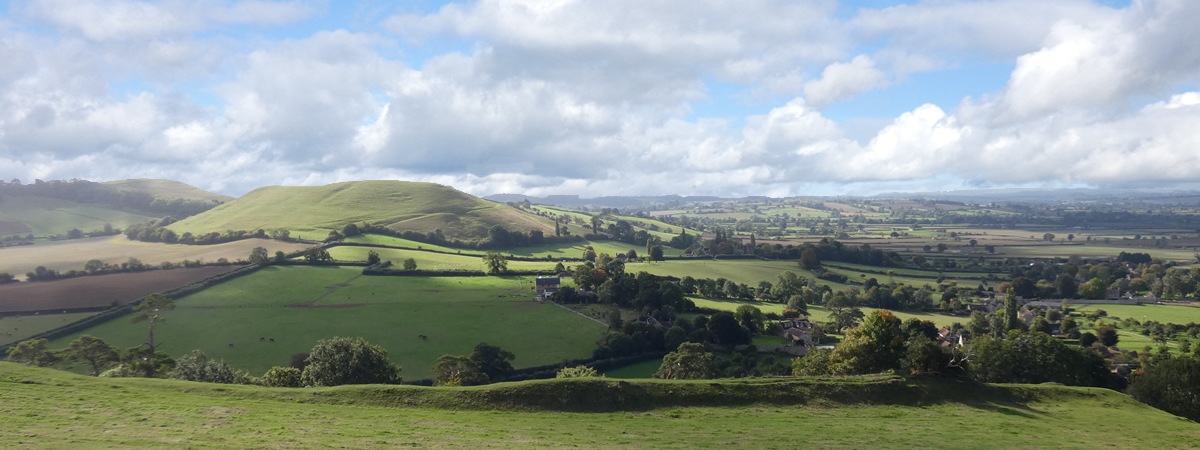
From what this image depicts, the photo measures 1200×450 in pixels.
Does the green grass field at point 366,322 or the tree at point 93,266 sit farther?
the tree at point 93,266

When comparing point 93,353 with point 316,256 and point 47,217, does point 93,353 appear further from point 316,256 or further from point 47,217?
point 47,217

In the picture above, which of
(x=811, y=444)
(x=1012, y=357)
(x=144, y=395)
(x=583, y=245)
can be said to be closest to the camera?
(x=811, y=444)

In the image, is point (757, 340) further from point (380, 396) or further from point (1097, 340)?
point (380, 396)

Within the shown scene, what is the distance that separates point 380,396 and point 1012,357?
51268 mm

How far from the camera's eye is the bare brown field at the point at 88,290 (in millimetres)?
67562

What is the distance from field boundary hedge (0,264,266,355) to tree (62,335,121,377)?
15952 mm

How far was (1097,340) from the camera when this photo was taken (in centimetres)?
A: 7256

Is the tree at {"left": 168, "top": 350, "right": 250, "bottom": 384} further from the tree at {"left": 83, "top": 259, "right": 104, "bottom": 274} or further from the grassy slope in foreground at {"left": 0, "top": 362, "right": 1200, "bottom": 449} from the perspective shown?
the tree at {"left": 83, "top": 259, "right": 104, "bottom": 274}

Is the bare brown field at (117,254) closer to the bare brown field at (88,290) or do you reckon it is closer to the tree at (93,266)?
the tree at (93,266)

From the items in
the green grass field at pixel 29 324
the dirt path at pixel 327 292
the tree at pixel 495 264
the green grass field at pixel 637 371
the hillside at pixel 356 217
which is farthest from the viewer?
the hillside at pixel 356 217

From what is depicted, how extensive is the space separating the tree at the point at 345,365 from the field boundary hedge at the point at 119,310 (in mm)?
40201

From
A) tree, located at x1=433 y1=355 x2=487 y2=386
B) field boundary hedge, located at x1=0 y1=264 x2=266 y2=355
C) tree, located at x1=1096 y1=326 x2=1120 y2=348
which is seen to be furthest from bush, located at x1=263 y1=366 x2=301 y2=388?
tree, located at x1=1096 y1=326 x2=1120 y2=348

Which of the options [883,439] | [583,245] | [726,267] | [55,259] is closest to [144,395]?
[883,439]

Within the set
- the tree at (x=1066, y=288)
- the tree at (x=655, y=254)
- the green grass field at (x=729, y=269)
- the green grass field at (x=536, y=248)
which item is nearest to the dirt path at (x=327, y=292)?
the green grass field at (x=536, y=248)
